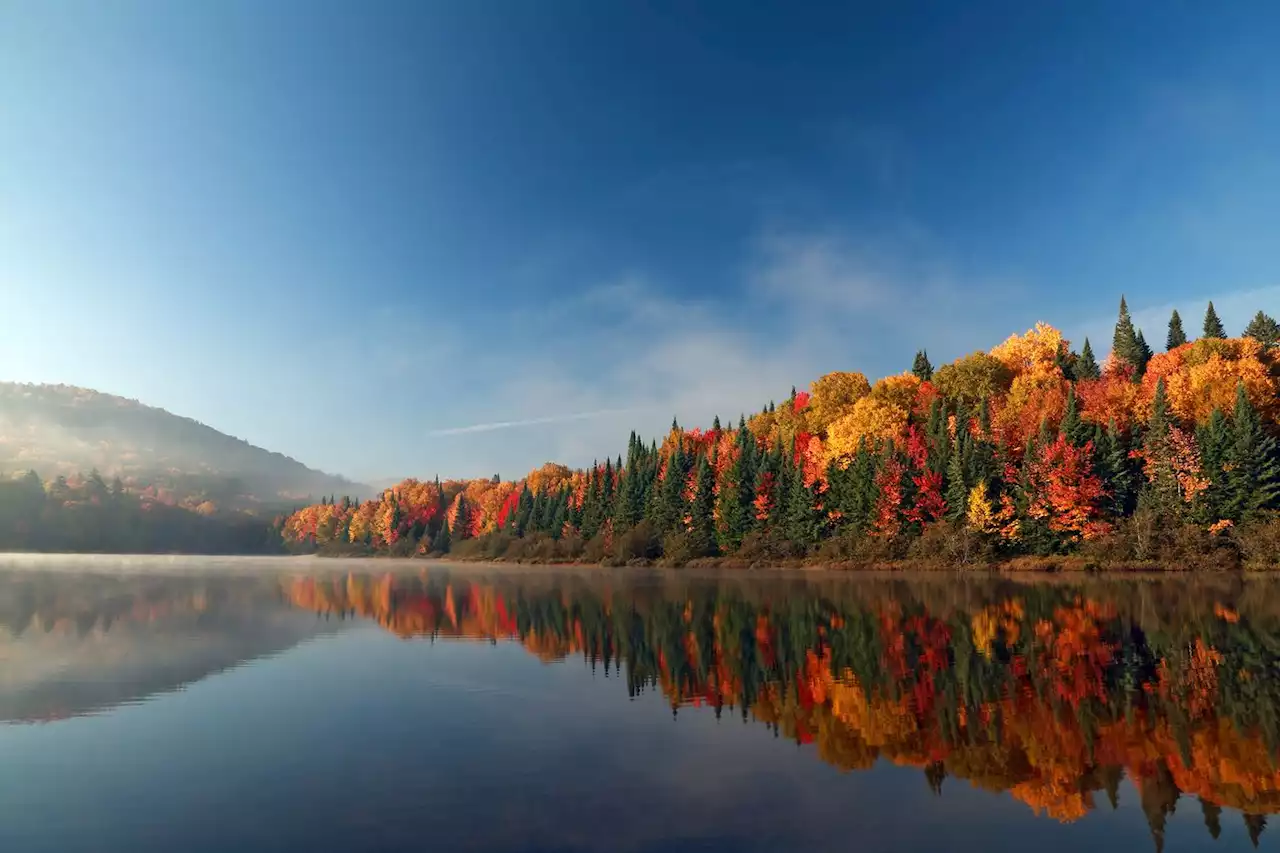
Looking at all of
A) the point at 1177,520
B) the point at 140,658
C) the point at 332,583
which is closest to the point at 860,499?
the point at 1177,520

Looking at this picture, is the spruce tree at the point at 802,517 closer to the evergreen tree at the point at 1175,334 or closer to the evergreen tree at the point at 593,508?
the evergreen tree at the point at 593,508

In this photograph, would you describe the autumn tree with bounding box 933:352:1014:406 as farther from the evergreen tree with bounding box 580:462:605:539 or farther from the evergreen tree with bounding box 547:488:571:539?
the evergreen tree with bounding box 547:488:571:539

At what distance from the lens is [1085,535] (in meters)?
69.9

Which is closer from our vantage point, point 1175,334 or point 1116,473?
point 1116,473

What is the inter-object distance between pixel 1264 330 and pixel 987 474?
6817cm

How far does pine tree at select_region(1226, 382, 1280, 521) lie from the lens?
6388 centimetres

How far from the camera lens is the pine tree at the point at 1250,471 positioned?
6388cm

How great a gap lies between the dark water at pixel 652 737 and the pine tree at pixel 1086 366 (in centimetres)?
8305

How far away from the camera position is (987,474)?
78.4m

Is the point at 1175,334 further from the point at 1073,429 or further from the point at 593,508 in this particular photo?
the point at 593,508

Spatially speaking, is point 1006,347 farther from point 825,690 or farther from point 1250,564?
point 825,690

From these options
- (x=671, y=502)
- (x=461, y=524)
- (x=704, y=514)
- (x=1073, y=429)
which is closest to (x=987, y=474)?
(x=1073, y=429)

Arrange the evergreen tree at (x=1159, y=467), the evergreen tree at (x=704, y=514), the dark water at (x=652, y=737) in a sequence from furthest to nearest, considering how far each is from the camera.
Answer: the evergreen tree at (x=704, y=514)
the evergreen tree at (x=1159, y=467)
the dark water at (x=652, y=737)

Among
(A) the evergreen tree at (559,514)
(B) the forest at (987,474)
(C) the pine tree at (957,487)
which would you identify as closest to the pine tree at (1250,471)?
(B) the forest at (987,474)
